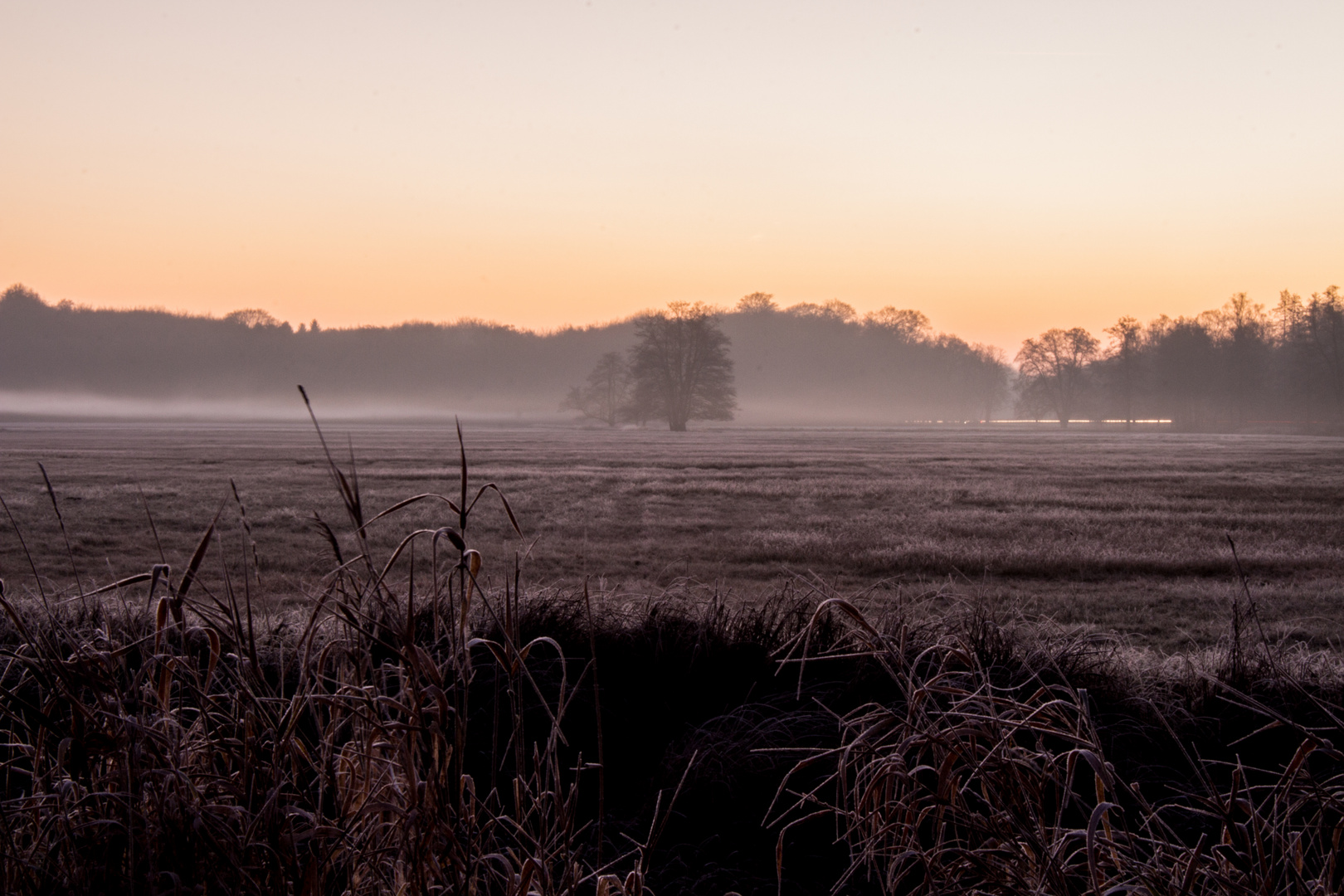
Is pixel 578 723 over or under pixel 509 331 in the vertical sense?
under

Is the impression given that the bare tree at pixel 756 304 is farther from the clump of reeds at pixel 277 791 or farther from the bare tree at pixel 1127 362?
the clump of reeds at pixel 277 791

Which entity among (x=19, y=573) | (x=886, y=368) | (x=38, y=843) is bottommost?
(x=19, y=573)

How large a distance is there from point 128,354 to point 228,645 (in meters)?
180

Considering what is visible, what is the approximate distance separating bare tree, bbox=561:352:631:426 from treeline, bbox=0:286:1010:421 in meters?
42.3

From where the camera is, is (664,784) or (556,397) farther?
(556,397)

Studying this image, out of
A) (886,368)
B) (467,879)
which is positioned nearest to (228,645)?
(467,879)

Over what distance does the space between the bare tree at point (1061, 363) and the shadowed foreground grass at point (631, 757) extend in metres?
86.9

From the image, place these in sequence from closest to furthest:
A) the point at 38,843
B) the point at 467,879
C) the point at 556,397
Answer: the point at 467,879 < the point at 38,843 < the point at 556,397

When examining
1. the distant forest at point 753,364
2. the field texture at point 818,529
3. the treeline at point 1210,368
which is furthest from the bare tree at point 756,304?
the field texture at point 818,529

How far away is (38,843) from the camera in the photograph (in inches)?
69.6

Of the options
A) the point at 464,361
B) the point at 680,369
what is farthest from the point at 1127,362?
the point at 464,361

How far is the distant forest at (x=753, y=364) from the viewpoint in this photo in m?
74.6

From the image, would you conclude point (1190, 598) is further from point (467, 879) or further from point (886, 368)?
point (886, 368)

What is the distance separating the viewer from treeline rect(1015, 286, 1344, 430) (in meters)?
63.6
